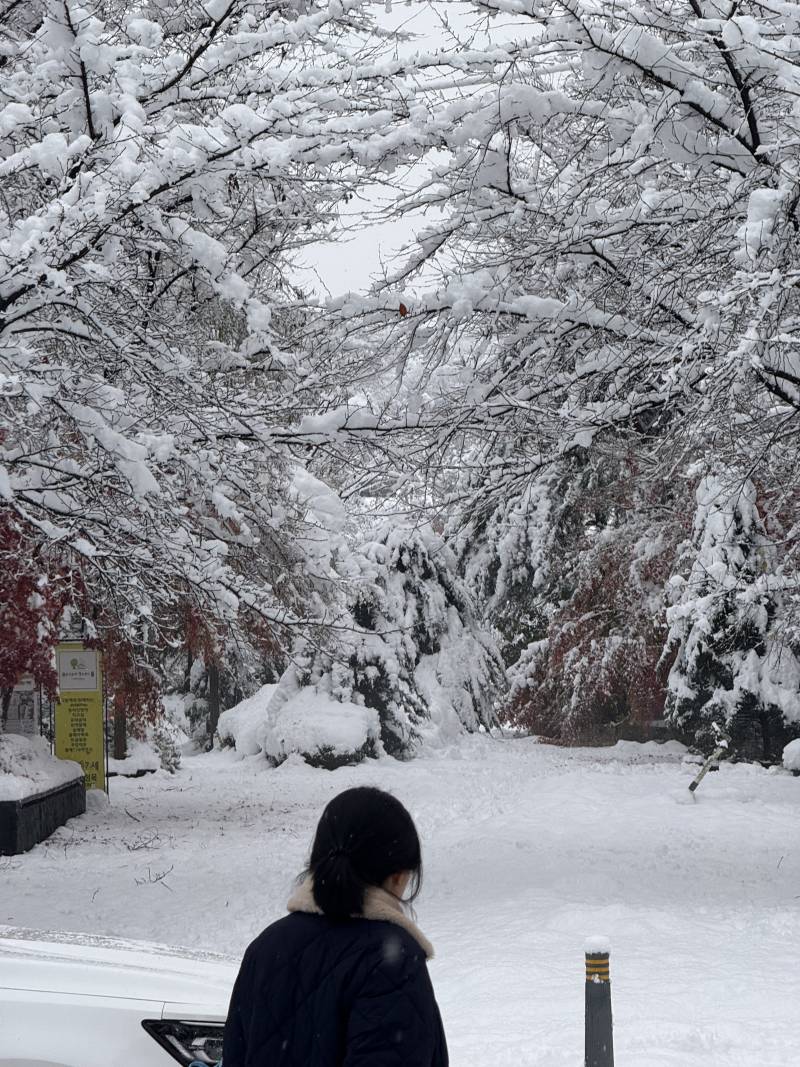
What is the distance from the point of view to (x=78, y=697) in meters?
16.7

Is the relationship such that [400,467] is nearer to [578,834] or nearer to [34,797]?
[578,834]

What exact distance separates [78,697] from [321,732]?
747 centimetres

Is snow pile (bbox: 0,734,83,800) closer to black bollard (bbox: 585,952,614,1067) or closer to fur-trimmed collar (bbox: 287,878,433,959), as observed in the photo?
black bollard (bbox: 585,952,614,1067)

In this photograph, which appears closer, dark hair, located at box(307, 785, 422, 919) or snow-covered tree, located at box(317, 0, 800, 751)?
dark hair, located at box(307, 785, 422, 919)

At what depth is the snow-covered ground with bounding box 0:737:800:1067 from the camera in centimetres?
643

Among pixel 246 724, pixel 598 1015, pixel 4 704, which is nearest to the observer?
pixel 598 1015

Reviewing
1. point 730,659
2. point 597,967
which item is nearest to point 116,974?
point 597,967

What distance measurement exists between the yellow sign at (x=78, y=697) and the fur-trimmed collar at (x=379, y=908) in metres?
14.4

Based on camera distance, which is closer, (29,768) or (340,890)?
(340,890)

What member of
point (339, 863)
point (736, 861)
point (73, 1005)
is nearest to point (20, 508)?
point (73, 1005)

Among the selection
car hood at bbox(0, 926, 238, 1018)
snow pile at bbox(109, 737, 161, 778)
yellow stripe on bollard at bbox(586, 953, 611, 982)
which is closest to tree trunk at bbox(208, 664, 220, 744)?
snow pile at bbox(109, 737, 161, 778)

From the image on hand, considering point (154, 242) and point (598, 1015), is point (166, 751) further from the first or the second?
point (598, 1015)

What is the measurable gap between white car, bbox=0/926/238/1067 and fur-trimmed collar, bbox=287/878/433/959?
101 centimetres

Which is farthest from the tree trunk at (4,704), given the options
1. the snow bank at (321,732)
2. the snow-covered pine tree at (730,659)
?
the snow-covered pine tree at (730,659)
